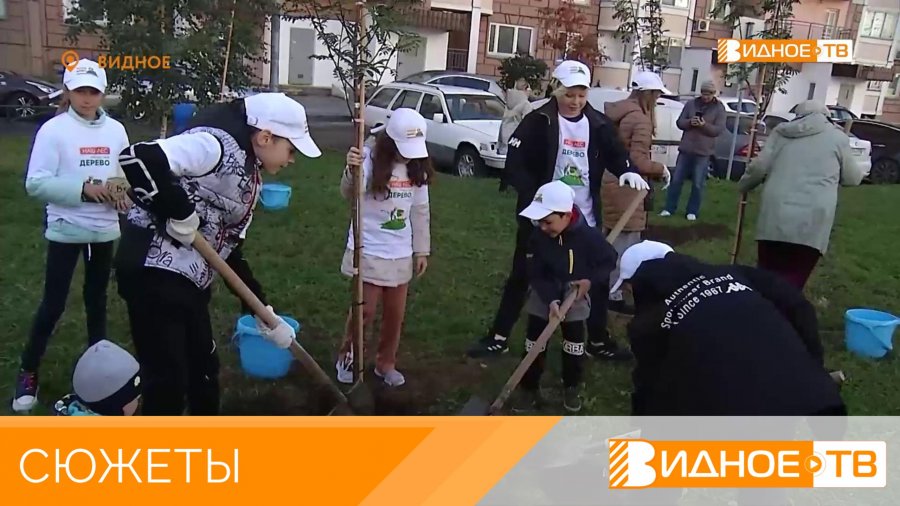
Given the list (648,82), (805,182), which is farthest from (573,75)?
(805,182)

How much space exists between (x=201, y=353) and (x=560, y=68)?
2564 millimetres

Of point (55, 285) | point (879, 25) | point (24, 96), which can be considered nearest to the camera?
point (55, 285)

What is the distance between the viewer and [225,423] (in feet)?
11.4

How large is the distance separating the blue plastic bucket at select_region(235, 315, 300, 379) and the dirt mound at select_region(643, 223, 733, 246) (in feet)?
15.3

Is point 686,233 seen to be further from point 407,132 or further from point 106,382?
point 106,382

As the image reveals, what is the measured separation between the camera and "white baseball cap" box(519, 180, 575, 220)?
3766mm

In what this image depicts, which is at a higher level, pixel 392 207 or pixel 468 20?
pixel 468 20

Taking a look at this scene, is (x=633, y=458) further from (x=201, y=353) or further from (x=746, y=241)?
(x=746, y=241)

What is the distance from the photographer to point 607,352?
15.8ft

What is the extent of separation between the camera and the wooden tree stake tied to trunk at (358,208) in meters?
3.78

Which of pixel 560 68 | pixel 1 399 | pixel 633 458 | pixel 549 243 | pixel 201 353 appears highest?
pixel 560 68

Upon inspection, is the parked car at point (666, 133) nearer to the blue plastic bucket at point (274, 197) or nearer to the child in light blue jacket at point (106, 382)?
the blue plastic bucket at point (274, 197)

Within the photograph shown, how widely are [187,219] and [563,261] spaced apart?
1.91m

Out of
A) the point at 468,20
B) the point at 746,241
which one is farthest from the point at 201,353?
the point at 468,20
